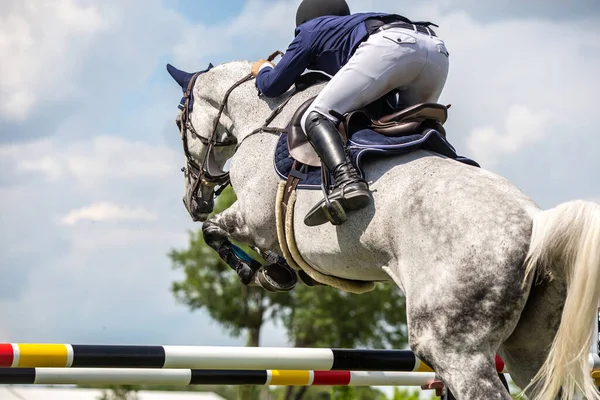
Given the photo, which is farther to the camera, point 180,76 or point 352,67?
point 180,76

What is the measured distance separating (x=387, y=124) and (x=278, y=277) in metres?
1.46

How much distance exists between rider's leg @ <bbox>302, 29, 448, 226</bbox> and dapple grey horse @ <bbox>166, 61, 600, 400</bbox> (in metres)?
0.32

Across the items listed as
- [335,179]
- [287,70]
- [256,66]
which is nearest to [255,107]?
[256,66]

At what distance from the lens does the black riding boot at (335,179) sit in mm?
4574

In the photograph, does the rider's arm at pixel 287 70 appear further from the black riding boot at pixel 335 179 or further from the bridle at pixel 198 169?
the bridle at pixel 198 169

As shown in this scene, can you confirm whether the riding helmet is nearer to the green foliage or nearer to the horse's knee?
the horse's knee

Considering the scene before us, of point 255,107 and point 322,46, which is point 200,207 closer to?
point 255,107

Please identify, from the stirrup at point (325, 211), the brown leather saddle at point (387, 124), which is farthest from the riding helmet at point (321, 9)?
the stirrup at point (325, 211)

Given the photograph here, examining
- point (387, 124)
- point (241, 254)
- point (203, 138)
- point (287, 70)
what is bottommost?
point (241, 254)

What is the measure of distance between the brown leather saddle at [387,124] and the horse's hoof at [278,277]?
1000mm

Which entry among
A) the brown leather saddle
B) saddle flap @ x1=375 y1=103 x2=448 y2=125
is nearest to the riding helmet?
the brown leather saddle

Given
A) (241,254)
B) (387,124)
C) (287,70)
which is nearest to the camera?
(387,124)

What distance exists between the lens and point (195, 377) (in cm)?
617

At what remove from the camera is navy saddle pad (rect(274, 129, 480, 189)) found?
4770 mm
